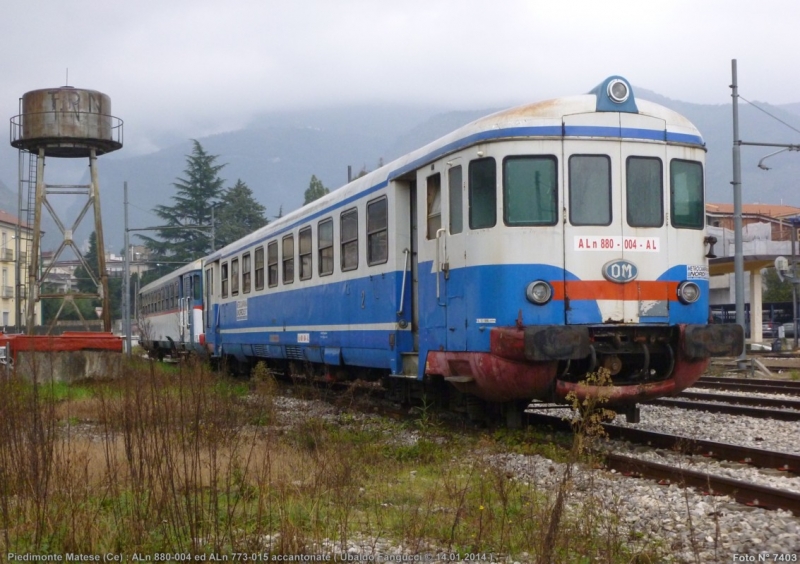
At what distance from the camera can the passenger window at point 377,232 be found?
11281 mm

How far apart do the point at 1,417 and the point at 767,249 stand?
49.3 metres

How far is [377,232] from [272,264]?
18.3 feet

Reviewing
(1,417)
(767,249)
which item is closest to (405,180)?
(1,417)

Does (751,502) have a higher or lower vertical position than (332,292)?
lower

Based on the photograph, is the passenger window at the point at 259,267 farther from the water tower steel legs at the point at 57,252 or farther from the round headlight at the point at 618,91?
the water tower steel legs at the point at 57,252

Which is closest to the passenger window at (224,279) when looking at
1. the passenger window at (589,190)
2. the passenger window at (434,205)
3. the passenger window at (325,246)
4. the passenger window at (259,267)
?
the passenger window at (259,267)

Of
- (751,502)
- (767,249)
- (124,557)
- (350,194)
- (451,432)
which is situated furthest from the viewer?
(767,249)

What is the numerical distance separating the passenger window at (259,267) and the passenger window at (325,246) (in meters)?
3.75

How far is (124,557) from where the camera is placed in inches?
192

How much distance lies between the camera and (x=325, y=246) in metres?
13.6

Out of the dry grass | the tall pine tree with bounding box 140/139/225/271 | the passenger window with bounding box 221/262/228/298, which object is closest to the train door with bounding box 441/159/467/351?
the dry grass

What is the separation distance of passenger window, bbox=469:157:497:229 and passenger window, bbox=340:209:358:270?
10.8ft

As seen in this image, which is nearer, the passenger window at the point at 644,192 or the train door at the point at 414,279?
the passenger window at the point at 644,192

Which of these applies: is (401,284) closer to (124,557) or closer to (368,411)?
(368,411)
